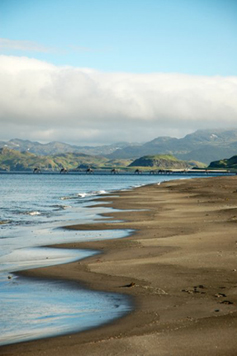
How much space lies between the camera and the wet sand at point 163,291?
11320mm

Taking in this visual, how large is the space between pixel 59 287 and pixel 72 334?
213 inches

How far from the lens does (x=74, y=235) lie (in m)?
32.8

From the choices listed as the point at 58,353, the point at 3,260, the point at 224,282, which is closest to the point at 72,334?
the point at 58,353

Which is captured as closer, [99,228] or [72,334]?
[72,334]

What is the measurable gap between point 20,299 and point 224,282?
649 centimetres

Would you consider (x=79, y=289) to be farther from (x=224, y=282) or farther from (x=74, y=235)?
(x=74, y=235)

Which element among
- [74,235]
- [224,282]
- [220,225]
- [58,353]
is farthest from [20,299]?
[220,225]

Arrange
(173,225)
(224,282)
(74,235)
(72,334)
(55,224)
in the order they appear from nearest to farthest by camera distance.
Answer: (72,334) → (224,282) → (74,235) → (173,225) → (55,224)

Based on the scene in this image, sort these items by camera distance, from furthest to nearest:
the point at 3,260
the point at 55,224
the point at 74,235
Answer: the point at 55,224
the point at 74,235
the point at 3,260

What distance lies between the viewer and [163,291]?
1638cm

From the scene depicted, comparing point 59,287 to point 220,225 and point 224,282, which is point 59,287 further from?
point 220,225

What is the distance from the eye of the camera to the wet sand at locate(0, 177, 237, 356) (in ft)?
37.1

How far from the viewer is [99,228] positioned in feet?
121

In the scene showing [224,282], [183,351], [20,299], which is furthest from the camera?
[224,282]
